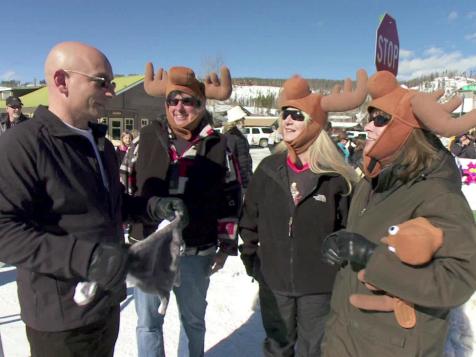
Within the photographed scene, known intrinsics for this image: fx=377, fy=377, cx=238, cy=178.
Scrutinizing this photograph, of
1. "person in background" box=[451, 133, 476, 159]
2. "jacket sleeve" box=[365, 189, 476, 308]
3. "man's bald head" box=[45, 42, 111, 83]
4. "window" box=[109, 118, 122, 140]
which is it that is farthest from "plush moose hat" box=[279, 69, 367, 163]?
"window" box=[109, 118, 122, 140]

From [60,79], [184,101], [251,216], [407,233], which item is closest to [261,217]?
[251,216]

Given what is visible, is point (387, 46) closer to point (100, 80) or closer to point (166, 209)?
point (166, 209)

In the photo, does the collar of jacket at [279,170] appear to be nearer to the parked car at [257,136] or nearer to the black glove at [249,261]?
the black glove at [249,261]

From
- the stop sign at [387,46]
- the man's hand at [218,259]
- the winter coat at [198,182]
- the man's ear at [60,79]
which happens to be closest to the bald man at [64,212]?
the man's ear at [60,79]

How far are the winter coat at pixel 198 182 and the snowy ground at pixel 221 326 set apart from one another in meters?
1.16

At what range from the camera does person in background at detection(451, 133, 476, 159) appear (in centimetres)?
1067

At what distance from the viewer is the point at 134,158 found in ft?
8.96

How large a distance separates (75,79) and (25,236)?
70 cm

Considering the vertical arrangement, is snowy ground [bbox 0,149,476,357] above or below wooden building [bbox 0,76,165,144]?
below

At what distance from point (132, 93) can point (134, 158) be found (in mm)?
34093

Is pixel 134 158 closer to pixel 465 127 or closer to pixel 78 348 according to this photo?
pixel 78 348

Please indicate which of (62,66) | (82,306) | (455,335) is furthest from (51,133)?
(455,335)

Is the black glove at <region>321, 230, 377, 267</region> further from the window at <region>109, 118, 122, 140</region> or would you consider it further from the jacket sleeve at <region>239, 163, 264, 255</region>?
the window at <region>109, 118, 122, 140</region>

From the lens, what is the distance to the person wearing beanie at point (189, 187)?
258 centimetres
